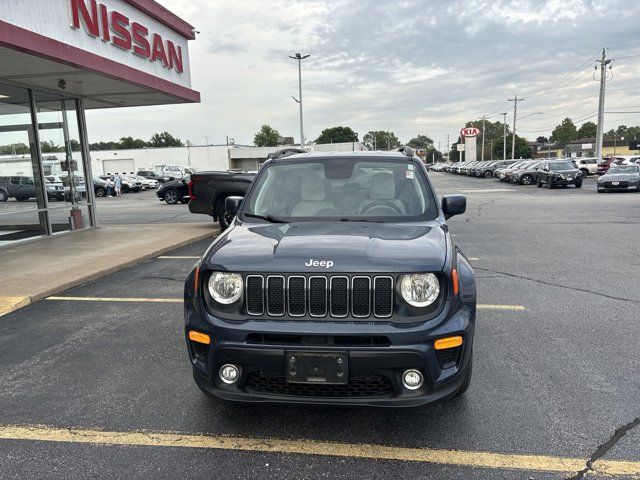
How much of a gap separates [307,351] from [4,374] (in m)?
3.00

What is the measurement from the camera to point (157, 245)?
33.6 feet

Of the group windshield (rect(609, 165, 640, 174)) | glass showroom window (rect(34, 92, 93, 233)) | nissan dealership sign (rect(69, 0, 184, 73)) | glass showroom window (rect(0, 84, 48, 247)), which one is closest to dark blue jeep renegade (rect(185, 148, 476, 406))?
nissan dealership sign (rect(69, 0, 184, 73))

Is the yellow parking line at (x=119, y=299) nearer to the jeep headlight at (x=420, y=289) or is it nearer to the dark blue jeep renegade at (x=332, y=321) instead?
the dark blue jeep renegade at (x=332, y=321)

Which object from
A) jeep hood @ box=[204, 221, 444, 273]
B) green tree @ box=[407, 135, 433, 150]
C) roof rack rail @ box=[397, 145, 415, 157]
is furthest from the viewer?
green tree @ box=[407, 135, 433, 150]

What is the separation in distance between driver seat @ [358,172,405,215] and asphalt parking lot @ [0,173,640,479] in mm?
1534

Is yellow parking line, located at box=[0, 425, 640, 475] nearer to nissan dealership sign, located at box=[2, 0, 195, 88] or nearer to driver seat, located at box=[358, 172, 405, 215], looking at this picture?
driver seat, located at box=[358, 172, 405, 215]

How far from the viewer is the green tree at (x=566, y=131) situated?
500ft

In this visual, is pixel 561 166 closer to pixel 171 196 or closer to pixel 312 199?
pixel 171 196

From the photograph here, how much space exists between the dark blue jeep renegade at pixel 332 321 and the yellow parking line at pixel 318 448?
1.14 feet

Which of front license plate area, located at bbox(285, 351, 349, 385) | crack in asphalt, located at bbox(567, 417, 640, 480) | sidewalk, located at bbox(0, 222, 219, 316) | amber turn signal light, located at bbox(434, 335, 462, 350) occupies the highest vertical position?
amber turn signal light, located at bbox(434, 335, 462, 350)

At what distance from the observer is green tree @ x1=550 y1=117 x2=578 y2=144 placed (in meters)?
152

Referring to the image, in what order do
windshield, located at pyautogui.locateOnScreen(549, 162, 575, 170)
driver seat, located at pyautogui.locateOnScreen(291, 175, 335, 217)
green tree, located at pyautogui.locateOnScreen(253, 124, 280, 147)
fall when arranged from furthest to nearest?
green tree, located at pyautogui.locateOnScreen(253, 124, 280, 147)
windshield, located at pyautogui.locateOnScreen(549, 162, 575, 170)
driver seat, located at pyautogui.locateOnScreen(291, 175, 335, 217)

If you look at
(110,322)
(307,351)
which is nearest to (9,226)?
(110,322)

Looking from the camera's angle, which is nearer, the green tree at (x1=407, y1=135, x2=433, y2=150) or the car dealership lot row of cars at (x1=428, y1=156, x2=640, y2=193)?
the car dealership lot row of cars at (x1=428, y1=156, x2=640, y2=193)
